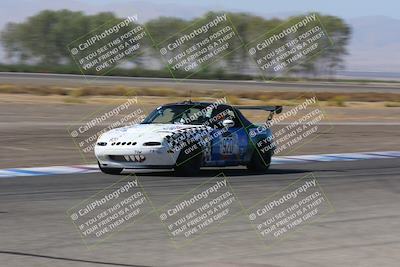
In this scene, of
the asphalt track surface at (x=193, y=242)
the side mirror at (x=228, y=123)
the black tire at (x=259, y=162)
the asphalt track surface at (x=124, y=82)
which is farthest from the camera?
the asphalt track surface at (x=124, y=82)

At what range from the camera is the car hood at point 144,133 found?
45.7 feet

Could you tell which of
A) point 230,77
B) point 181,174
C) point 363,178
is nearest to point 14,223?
point 181,174

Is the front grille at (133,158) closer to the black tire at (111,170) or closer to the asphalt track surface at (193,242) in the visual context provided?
the asphalt track surface at (193,242)

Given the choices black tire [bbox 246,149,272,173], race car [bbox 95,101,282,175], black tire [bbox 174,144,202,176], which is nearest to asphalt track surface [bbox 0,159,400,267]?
black tire [bbox 174,144,202,176]

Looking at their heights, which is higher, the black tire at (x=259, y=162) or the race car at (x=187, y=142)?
the race car at (x=187, y=142)

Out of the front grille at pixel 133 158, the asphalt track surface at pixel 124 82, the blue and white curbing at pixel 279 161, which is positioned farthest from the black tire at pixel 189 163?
the asphalt track surface at pixel 124 82

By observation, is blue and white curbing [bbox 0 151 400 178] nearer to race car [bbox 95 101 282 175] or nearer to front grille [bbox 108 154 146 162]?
race car [bbox 95 101 282 175]

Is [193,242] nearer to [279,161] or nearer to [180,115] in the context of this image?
[180,115]

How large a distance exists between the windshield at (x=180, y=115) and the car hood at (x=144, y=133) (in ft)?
0.96

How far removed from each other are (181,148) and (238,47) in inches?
4256

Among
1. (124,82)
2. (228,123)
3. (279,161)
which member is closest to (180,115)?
(228,123)

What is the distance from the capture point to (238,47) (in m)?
121

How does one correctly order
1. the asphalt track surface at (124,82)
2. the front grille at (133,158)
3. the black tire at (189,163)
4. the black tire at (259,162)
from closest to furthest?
the front grille at (133,158)
the black tire at (189,163)
the black tire at (259,162)
the asphalt track surface at (124,82)

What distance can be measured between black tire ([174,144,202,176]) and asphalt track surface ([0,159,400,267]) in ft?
0.68
